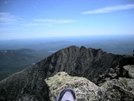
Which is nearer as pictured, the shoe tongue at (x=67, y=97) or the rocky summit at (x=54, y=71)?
the shoe tongue at (x=67, y=97)

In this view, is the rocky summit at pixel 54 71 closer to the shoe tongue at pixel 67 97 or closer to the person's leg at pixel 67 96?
the person's leg at pixel 67 96

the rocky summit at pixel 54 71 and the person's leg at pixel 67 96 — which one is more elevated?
the person's leg at pixel 67 96

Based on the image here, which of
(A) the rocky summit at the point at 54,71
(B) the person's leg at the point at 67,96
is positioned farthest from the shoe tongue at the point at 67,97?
(A) the rocky summit at the point at 54,71

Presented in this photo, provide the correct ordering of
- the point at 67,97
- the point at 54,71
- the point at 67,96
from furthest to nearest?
1. the point at 54,71
2. the point at 67,96
3. the point at 67,97

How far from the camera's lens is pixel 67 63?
81.4 meters

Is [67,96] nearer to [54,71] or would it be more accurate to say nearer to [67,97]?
[67,97]

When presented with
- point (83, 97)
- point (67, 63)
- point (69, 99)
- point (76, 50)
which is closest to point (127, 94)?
point (83, 97)

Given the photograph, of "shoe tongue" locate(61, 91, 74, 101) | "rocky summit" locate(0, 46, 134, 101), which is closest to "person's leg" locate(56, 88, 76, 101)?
"shoe tongue" locate(61, 91, 74, 101)

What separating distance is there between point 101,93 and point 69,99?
3091 mm

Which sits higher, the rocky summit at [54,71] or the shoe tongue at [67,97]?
the shoe tongue at [67,97]

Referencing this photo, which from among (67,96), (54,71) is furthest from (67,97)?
(54,71)

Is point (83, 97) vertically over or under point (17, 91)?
over

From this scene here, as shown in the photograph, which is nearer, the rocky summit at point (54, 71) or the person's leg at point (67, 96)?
the person's leg at point (67, 96)

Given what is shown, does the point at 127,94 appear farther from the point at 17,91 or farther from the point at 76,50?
the point at 76,50
